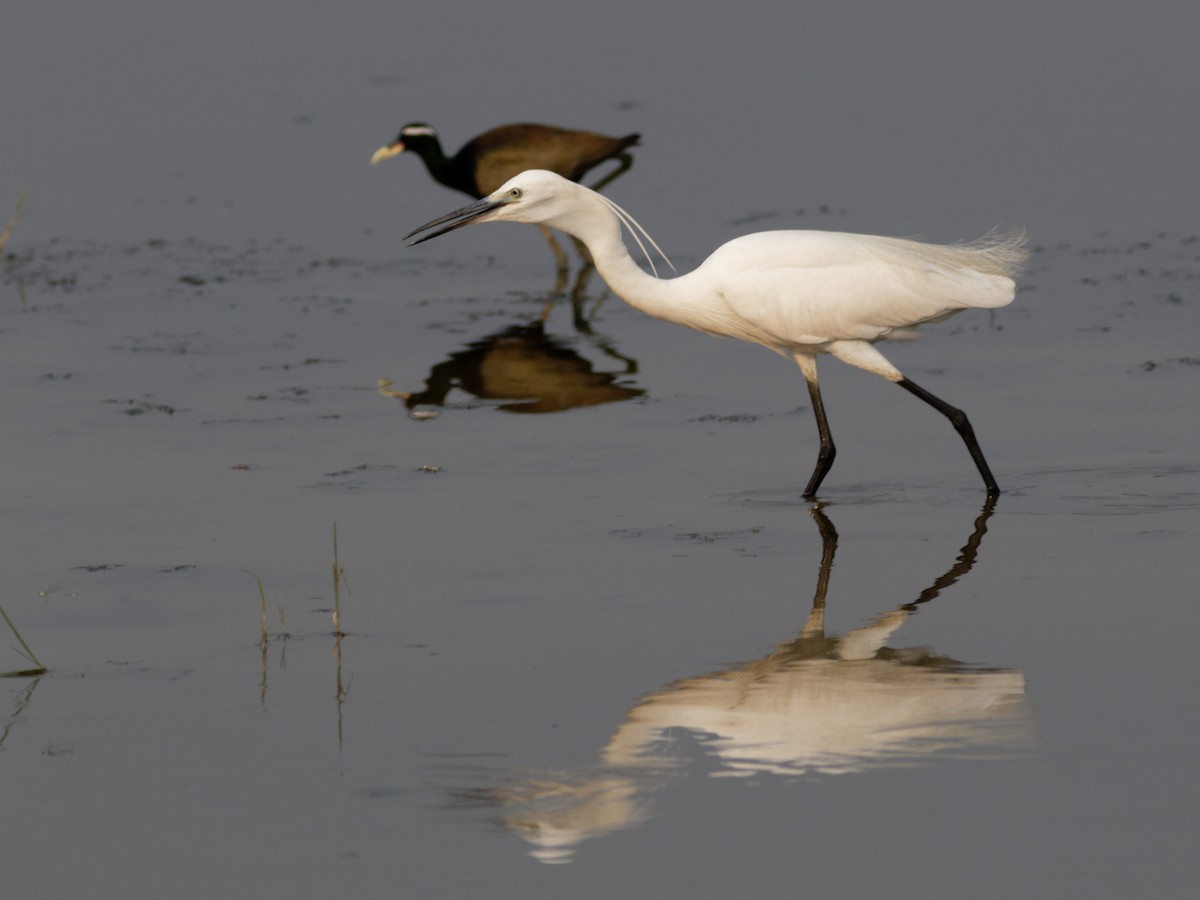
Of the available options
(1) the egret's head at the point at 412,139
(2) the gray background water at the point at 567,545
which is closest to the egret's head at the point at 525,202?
(2) the gray background water at the point at 567,545

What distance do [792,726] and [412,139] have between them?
38.8 ft

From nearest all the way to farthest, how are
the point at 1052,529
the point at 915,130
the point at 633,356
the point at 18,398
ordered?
the point at 1052,529
the point at 18,398
the point at 633,356
the point at 915,130

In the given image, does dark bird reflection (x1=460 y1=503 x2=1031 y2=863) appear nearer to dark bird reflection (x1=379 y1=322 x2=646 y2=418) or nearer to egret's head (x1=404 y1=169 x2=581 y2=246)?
egret's head (x1=404 y1=169 x2=581 y2=246)

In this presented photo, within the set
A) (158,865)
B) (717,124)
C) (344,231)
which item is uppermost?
(717,124)

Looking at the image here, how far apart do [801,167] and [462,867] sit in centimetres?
1371

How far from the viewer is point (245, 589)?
6.95 m

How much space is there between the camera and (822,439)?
28.2ft

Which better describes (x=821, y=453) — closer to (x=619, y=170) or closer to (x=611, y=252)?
(x=611, y=252)

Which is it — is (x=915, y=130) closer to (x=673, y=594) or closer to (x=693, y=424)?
(x=693, y=424)

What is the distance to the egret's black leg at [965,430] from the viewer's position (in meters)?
8.27

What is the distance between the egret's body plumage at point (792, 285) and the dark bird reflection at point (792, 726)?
7.68ft

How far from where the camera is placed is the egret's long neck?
8.29m

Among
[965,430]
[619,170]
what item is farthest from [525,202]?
[619,170]

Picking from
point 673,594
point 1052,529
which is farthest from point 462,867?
point 1052,529
